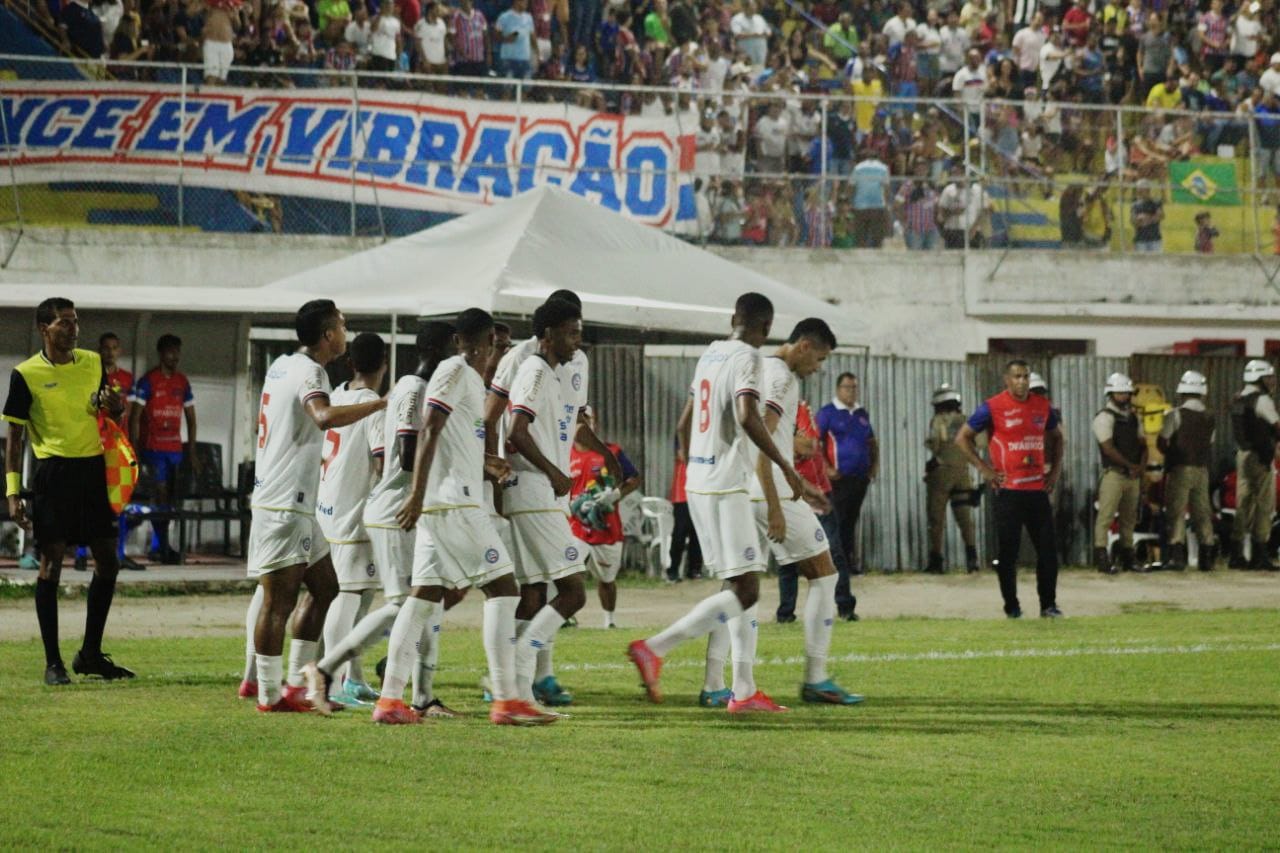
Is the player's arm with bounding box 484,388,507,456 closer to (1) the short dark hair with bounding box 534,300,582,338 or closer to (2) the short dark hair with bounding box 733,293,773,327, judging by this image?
(1) the short dark hair with bounding box 534,300,582,338

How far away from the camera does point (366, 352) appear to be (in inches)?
379

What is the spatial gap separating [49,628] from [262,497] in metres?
2.20

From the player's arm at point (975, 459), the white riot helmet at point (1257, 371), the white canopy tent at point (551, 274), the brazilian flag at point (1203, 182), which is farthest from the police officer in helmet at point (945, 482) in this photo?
the player's arm at point (975, 459)

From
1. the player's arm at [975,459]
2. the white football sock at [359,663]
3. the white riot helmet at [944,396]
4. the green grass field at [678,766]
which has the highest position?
the white riot helmet at [944,396]

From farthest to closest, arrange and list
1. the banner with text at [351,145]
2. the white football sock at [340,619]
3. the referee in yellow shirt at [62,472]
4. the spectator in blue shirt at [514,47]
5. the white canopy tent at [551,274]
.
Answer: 1. the spectator in blue shirt at [514,47]
2. the banner with text at [351,145]
3. the white canopy tent at [551,274]
4. the referee in yellow shirt at [62,472]
5. the white football sock at [340,619]

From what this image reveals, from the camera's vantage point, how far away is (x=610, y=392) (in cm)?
2078

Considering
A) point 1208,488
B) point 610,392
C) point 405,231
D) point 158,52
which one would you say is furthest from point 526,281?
point 1208,488

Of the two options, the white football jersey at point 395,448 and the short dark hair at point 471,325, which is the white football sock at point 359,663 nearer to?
the white football jersey at point 395,448

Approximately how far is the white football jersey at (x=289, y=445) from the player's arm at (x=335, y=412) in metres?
0.15

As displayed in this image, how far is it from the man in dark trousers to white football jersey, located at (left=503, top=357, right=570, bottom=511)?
712 cm

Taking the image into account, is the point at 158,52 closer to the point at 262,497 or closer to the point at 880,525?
the point at 880,525

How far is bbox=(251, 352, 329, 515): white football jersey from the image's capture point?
934 centimetres

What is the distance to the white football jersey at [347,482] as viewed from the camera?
10.1 metres

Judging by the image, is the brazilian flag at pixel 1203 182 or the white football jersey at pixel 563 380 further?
the brazilian flag at pixel 1203 182
